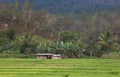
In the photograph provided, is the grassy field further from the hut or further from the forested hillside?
the forested hillside

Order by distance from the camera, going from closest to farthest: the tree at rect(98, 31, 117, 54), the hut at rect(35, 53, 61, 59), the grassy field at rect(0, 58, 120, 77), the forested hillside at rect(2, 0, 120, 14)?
the grassy field at rect(0, 58, 120, 77), the hut at rect(35, 53, 61, 59), the tree at rect(98, 31, 117, 54), the forested hillside at rect(2, 0, 120, 14)

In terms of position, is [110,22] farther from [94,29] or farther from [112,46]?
[112,46]

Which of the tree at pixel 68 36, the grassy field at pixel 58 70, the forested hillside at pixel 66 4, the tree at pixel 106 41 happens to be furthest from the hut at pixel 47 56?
the forested hillside at pixel 66 4

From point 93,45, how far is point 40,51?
8967 millimetres

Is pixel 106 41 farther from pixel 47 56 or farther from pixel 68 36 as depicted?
pixel 68 36

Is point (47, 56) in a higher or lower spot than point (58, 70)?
higher

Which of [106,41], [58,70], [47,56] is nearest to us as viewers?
[58,70]

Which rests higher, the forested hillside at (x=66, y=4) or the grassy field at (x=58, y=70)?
the forested hillside at (x=66, y=4)

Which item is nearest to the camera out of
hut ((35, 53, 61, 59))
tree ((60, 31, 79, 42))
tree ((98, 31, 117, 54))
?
hut ((35, 53, 61, 59))

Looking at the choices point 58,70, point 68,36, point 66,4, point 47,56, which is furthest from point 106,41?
point 66,4

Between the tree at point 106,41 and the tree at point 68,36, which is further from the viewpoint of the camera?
the tree at point 68,36

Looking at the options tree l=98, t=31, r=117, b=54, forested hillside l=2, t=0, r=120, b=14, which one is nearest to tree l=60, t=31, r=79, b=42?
tree l=98, t=31, r=117, b=54

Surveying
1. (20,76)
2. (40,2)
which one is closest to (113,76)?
(20,76)

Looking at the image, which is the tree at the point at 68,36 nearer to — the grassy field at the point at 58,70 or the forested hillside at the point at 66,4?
the grassy field at the point at 58,70
